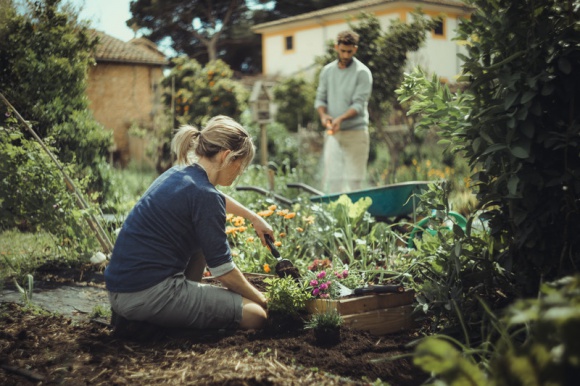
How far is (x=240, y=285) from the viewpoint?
3328 mm

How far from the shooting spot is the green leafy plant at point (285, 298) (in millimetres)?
3344

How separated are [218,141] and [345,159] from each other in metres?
3.89

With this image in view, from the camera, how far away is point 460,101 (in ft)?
11.0

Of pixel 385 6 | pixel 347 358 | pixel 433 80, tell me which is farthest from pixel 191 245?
pixel 385 6

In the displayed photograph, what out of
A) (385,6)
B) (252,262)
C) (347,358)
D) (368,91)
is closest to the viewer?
(347,358)

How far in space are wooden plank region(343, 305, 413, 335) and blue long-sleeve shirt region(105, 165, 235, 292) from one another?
73cm

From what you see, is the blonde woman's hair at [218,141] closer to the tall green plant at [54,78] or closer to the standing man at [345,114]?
the tall green plant at [54,78]

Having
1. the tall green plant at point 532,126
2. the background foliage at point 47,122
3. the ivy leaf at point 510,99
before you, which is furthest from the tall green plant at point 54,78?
the ivy leaf at point 510,99

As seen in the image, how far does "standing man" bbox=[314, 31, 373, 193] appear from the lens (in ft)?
22.1

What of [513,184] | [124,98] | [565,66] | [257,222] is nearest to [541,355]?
[513,184]

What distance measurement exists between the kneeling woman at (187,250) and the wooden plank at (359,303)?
289 millimetres

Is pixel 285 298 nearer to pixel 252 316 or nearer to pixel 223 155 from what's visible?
pixel 252 316

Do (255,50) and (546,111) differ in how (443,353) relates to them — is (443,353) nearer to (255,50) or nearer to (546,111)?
(546,111)

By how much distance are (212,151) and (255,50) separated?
110 ft
